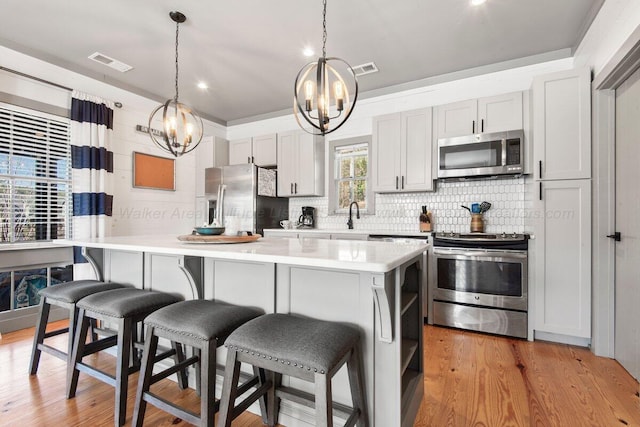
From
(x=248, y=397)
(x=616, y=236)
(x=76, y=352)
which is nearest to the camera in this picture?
(x=248, y=397)

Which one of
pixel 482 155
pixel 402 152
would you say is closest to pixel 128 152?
pixel 402 152

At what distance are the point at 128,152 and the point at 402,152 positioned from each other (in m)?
3.51

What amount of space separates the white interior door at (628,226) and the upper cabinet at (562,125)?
227mm

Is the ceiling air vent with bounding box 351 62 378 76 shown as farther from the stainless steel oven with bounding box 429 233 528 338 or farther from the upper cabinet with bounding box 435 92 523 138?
the stainless steel oven with bounding box 429 233 528 338

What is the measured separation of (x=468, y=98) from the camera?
3557 millimetres

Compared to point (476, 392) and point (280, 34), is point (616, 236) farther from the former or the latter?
point (280, 34)

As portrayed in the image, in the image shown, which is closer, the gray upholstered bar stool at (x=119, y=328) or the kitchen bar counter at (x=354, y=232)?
the gray upholstered bar stool at (x=119, y=328)

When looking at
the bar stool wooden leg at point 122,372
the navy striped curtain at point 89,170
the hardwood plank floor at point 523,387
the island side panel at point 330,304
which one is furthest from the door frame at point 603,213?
the navy striped curtain at point 89,170

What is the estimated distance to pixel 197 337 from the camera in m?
1.39

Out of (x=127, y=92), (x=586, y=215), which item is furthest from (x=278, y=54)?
(x=586, y=215)

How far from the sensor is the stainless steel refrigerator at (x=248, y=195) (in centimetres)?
435

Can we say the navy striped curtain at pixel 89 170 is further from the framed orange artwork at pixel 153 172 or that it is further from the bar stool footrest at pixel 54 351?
the bar stool footrest at pixel 54 351

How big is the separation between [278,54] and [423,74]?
1.71m

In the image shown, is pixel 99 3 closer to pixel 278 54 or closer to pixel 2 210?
pixel 278 54
